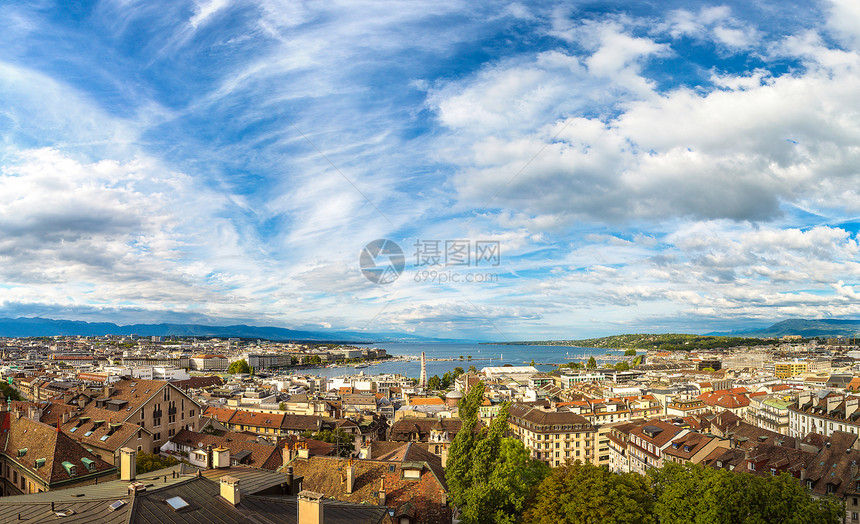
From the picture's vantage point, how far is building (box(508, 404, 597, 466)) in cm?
6269

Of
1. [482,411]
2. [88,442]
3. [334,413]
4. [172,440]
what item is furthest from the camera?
[482,411]

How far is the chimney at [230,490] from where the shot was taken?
580 inches

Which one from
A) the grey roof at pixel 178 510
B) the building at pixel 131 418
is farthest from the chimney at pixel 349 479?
→ the building at pixel 131 418

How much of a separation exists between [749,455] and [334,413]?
56.0 metres

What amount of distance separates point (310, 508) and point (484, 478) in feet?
47.9

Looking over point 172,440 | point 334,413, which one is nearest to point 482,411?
point 334,413

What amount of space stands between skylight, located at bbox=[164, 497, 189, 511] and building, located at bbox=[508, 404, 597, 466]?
5387 centimetres

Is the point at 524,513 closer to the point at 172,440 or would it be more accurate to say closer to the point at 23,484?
the point at 23,484

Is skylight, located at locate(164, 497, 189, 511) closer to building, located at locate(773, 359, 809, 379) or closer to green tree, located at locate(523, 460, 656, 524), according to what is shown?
green tree, located at locate(523, 460, 656, 524)

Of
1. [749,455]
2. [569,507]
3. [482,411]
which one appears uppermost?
[569,507]

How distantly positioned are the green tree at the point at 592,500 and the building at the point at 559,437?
3618 centimetres

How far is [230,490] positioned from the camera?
48.7 ft

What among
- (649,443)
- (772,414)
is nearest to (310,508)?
(649,443)

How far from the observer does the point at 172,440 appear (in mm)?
40781
